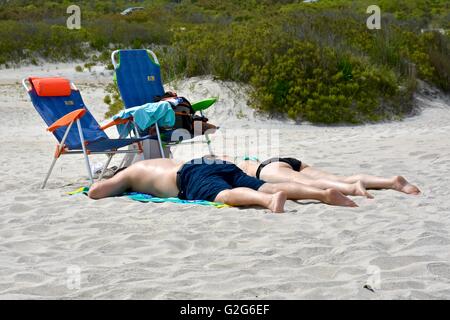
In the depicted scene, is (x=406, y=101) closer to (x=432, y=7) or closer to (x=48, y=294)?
(x=48, y=294)

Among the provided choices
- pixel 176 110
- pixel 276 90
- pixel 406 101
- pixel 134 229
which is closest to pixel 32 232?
pixel 134 229

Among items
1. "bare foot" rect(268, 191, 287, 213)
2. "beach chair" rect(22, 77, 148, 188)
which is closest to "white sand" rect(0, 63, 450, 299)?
"bare foot" rect(268, 191, 287, 213)

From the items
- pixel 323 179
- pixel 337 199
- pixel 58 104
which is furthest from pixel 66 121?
pixel 337 199

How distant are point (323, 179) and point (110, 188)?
1.52 metres

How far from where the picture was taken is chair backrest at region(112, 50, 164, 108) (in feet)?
24.6

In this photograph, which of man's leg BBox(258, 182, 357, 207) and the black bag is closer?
man's leg BBox(258, 182, 357, 207)

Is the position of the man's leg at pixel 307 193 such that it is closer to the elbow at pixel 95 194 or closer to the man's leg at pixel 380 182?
the man's leg at pixel 380 182

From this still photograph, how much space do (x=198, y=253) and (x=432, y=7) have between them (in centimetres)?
3441

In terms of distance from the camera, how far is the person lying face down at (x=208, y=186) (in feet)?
15.9

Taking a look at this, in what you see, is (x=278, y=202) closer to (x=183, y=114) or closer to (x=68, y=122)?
(x=68, y=122)

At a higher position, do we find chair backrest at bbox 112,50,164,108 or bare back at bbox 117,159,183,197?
chair backrest at bbox 112,50,164,108

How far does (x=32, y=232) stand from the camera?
4449mm

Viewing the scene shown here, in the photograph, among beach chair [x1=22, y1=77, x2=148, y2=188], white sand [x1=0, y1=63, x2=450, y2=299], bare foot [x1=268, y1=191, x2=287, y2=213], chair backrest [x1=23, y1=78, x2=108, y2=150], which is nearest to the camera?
white sand [x1=0, y1=63, x2=450, y2=299]

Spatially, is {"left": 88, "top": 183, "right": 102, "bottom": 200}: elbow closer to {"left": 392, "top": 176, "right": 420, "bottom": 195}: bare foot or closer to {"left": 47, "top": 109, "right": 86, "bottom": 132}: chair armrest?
{"left": 47, "top": 109, "right": 86, "bottom": 132}: chair armrest
